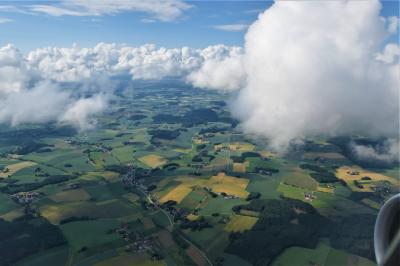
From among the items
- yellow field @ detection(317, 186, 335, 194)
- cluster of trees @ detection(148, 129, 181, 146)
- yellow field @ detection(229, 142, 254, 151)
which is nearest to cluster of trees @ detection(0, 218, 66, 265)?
yellow field @ detection(317, 186, 335, 194)

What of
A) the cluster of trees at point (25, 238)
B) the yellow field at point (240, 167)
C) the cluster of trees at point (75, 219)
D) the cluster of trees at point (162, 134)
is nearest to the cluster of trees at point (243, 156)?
the yellow field at point (240, 167)

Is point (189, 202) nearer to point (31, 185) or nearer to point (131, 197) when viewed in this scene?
point (131, 197)

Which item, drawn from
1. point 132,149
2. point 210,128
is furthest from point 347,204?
point 210,128

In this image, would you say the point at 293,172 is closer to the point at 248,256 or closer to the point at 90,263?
the point at 248,256

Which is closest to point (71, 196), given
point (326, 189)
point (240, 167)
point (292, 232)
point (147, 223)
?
point (147, 223)

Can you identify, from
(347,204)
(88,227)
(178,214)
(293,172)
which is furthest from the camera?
(293,172)

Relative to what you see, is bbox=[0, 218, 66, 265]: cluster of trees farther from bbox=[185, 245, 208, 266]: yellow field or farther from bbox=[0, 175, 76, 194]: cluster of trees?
bbox=[185, 245, 208, 266]: yellow field
